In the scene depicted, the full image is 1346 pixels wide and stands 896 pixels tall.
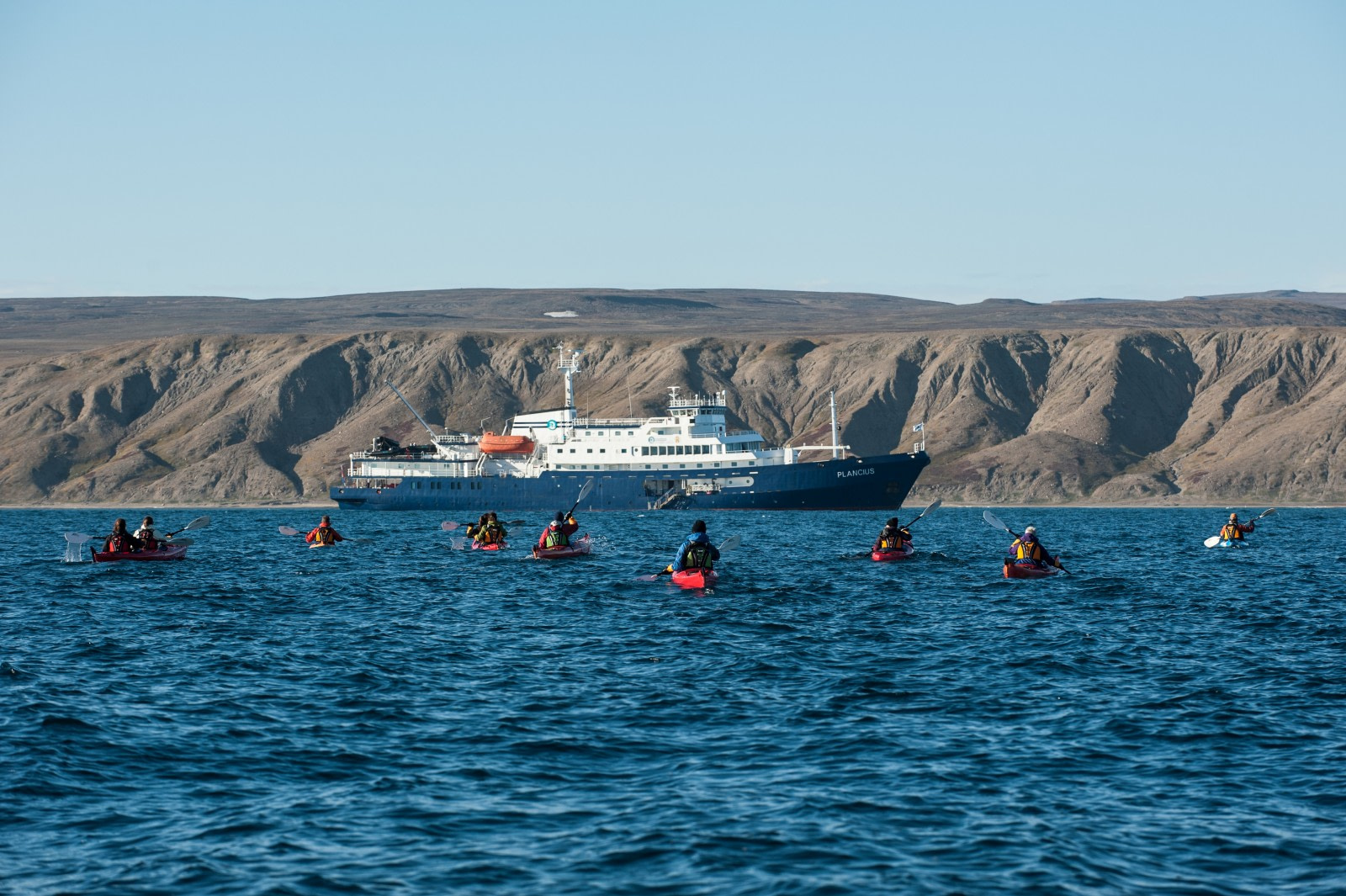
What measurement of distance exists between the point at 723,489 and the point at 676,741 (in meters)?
100

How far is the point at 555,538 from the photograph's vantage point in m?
57.6

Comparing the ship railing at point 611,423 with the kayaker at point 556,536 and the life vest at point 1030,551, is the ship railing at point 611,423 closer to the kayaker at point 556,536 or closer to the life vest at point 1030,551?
the kayaker at point 556,536

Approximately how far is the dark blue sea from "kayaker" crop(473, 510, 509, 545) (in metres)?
16.5

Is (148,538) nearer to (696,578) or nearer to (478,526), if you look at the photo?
(478,526)

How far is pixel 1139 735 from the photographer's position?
23797 mm

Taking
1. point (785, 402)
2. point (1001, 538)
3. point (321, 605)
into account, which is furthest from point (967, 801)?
point (785, 402)

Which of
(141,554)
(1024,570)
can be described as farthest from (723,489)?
(1024,570)

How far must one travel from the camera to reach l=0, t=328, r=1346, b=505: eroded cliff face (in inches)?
6088

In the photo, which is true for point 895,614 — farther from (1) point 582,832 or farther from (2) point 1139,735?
(1) point 582,832

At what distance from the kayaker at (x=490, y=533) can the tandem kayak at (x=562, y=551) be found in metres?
5.67

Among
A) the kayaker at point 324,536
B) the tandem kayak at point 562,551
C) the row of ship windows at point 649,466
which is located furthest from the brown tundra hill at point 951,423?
the tandem kayak at point 562,551

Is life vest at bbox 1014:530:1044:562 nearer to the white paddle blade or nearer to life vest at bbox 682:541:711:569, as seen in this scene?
life vest at bbox 682:541:711:569

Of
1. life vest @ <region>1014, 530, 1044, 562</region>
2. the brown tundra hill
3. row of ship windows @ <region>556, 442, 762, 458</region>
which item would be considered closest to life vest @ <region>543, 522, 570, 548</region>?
life vest @ <region>1014, 530, 1044, 562</region>

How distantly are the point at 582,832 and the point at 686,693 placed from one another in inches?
374
